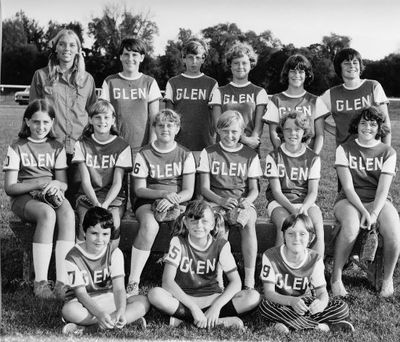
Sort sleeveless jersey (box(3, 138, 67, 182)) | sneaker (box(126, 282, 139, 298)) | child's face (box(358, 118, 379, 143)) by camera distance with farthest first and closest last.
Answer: child's face (box(358, 118, 379, 143))
sleeveless jersey (box(3, 138, 67, 182))
sneaker (box(126, 282, 139, 298))

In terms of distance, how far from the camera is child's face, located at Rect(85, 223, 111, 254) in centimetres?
378

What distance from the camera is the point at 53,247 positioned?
458 cm

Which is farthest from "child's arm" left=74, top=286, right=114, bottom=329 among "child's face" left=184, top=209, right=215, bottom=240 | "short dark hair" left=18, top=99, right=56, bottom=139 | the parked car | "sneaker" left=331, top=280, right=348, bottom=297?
the parked car

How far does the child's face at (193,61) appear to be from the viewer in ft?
17.5

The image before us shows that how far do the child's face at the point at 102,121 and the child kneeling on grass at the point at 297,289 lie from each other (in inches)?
63.5

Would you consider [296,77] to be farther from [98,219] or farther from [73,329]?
[73,329]

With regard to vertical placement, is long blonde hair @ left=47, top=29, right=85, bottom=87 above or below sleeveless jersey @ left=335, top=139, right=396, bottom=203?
above

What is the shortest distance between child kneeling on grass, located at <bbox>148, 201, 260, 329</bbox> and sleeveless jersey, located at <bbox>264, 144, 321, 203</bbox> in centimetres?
82

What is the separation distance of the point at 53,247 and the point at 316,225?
2007mm

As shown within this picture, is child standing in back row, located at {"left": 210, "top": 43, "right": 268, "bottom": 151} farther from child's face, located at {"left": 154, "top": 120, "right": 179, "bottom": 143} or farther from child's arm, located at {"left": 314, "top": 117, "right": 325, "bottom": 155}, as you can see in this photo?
child's face, located at {"left": 154, "top": 120, "right": 179, "bottom": 143}

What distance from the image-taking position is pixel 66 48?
4.95 metres

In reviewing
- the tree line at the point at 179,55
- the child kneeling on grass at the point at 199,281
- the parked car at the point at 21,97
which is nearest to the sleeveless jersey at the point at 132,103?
the child kneeling on grass at the point at 199,281

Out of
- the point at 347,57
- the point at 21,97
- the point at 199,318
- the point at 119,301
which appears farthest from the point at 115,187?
the point at 21,97

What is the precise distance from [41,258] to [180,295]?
1.15 m
